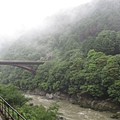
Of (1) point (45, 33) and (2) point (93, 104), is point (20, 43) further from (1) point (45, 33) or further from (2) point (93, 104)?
(2) point (93, 104)

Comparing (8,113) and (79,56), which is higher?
(79,56)

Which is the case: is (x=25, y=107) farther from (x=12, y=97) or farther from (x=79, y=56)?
(x=79, y=56)

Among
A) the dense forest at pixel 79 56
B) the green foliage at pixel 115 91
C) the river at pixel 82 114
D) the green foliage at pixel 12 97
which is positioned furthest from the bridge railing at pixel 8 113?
the dense forest at pixel 79 56

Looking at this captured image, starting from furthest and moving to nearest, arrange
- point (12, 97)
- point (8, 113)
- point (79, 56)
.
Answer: point (79, 56) < point (12, 97) < point (8, 113)

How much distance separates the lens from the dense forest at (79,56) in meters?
34.8

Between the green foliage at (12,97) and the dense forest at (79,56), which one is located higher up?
the dense forest at (79,56)

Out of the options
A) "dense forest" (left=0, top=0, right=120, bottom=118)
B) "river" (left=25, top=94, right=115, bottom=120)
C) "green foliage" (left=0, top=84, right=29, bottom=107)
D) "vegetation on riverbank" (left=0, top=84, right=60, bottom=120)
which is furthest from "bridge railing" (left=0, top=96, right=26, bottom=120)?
"dense forest" (left=0, top=0, right=120, bottom=118)

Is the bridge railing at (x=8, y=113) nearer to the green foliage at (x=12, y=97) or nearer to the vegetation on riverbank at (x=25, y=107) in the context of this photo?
the vegetation on riverbank at (x=25, y=107)

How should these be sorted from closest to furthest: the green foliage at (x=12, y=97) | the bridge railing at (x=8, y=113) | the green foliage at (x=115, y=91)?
the bridge railing at (x=8, y=113)
the green foliage at (x=12, y=97)
the green foliage at (x=115, y=91)

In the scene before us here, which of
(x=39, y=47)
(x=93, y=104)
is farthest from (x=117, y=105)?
(x=39, y=47)

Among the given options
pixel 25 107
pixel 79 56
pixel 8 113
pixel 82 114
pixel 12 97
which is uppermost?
pixel 79 56

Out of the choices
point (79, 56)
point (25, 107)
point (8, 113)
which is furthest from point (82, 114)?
point (79, 56)

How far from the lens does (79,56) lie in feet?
154

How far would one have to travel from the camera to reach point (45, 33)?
87.0 meters
